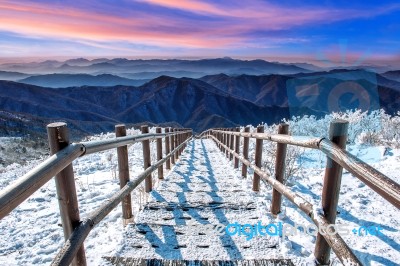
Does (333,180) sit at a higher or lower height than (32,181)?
lower

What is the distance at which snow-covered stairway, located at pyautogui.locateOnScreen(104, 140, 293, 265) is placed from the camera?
2.70 m

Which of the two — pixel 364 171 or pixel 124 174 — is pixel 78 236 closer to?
pixel 124 174

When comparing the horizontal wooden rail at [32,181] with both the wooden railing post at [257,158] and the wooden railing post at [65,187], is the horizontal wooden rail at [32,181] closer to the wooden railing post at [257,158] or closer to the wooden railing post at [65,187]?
the wooden railing post at [65,187]

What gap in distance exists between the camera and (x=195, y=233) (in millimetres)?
3217

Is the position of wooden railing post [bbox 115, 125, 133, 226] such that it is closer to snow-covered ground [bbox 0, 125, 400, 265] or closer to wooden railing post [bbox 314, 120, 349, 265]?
snow-covered ground [bbox 0, 125, 400, 265]

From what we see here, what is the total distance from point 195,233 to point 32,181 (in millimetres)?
2155

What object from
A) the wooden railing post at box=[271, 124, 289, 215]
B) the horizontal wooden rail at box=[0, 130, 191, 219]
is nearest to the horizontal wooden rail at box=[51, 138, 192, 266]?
the horizontal wooden rail at box=[0, 130, 191, 219]

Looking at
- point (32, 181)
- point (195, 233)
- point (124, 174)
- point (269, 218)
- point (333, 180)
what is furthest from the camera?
point (269, 218)

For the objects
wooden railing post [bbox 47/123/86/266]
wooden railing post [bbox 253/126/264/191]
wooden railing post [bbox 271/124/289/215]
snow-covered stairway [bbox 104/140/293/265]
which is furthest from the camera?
wooden railing post [bbox 253/126/264/191]

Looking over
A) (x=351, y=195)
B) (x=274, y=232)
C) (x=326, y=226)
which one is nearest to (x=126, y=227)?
(x=274, y=232)

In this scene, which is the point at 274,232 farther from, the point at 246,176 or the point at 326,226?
the point at 246,176

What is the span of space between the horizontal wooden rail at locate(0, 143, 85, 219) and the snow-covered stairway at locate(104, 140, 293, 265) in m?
1.30

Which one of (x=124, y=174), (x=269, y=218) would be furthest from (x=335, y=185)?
(x=124, y=174)

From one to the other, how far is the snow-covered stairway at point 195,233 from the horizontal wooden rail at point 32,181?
1296 millimetres
